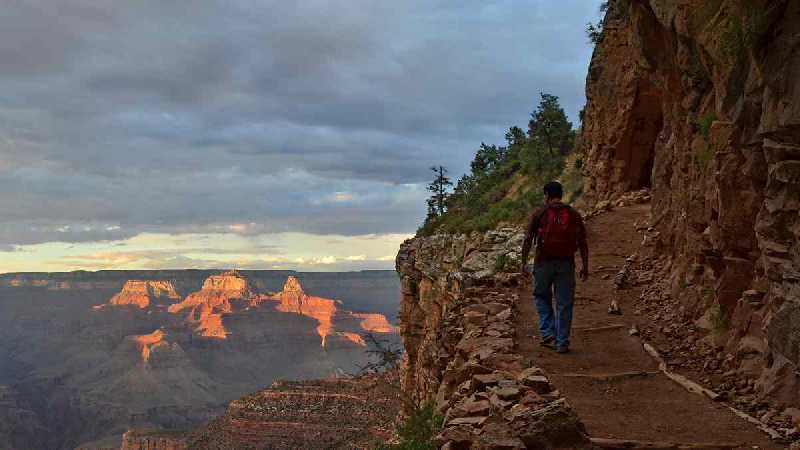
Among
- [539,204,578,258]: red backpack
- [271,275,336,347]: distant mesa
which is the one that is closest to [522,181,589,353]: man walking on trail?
[539,204,578,258]: red backpack

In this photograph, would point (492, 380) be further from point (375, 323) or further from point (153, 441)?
point (375, 323)

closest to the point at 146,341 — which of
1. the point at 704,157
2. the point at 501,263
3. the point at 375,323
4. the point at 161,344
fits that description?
the point at 161,344

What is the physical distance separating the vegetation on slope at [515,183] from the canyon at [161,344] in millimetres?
71611

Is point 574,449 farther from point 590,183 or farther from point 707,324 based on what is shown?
point 590,183

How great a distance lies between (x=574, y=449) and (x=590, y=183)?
2409cm

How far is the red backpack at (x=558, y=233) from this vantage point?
26.0ft

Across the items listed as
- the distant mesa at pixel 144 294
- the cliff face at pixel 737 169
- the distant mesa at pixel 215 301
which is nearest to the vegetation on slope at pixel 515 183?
the cliff face at pixel 737 169

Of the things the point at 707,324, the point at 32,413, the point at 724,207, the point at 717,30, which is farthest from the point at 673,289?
the point at 32,413

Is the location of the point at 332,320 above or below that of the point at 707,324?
below

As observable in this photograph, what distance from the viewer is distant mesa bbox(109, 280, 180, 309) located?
18525 cm

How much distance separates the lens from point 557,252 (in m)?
7.95

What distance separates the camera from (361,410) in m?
47.2

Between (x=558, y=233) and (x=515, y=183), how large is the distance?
28.5 m

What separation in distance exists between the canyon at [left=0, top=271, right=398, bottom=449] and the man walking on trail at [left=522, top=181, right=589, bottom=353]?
99927 mm
